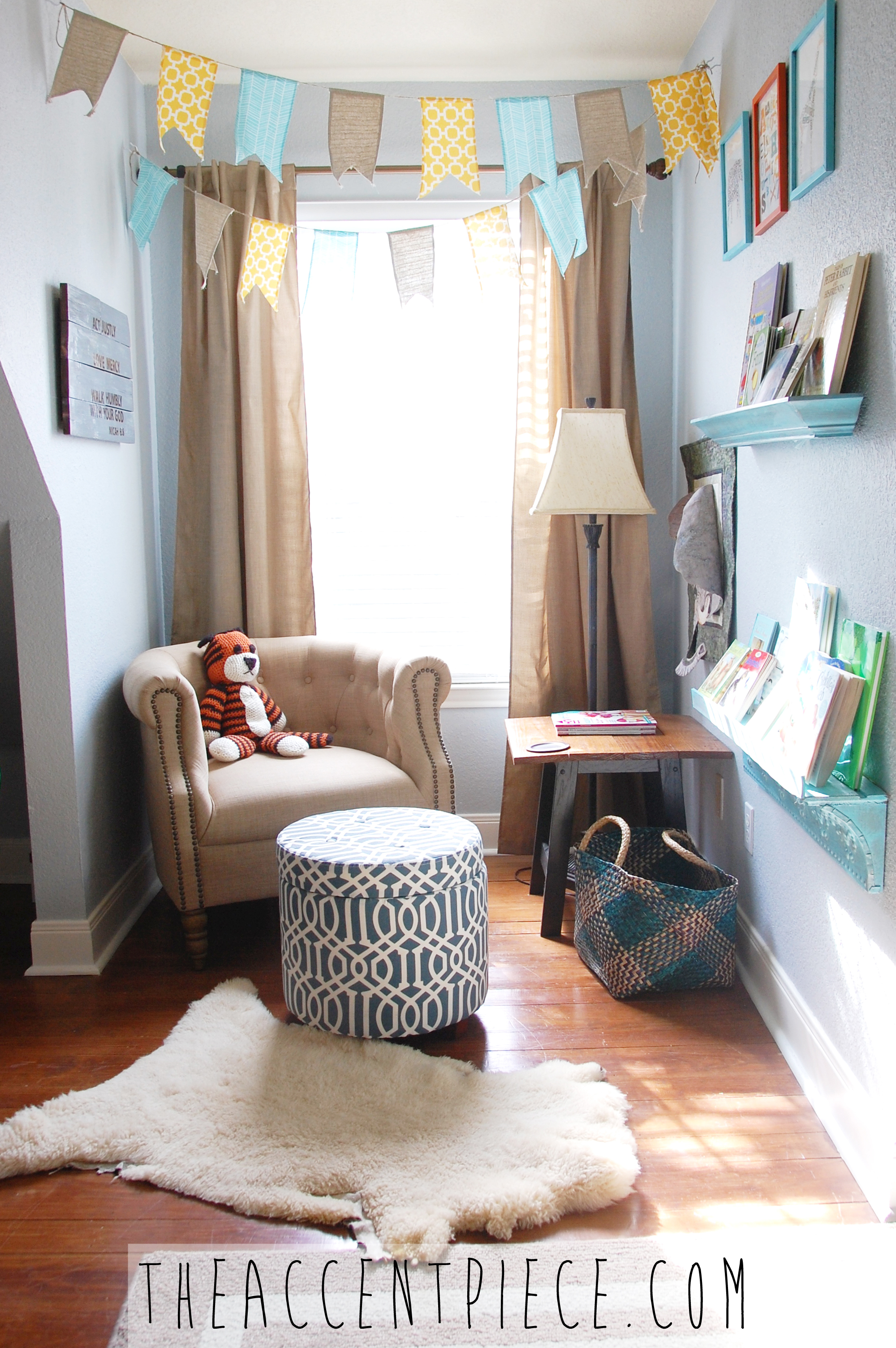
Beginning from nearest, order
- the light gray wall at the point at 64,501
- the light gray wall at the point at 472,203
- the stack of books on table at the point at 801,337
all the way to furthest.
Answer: the stack of books on table at the point at 801,337 → the light gray wall at the point at 64,501 → the light gray wall at the point at 472,203

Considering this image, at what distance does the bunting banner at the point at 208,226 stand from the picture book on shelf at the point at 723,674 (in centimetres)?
180

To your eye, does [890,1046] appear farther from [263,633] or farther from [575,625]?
[263,633]

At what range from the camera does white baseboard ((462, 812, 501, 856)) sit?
3.65 metres

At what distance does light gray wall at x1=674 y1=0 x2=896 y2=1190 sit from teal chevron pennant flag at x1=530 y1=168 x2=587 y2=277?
14.4 inches

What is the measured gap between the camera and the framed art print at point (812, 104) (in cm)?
191

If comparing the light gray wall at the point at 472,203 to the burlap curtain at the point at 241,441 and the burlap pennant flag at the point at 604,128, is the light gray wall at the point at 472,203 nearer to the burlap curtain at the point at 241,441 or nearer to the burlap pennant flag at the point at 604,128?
the burlap curtain at the point at 241,441

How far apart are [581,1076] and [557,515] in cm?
184

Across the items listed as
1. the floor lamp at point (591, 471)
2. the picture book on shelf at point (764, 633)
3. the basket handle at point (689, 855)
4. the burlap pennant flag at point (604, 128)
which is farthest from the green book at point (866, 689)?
the burlap pennant flag at point (604, 128)

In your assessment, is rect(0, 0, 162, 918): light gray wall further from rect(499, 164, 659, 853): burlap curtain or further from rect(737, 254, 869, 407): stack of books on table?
rect(737, 254, 869, 407): stack of books on table

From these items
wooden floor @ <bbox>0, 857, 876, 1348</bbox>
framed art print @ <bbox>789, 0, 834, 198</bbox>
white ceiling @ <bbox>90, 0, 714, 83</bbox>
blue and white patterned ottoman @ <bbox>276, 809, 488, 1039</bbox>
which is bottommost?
wooden floor @ <bbox>0, 857, 876, 1348</bbox>

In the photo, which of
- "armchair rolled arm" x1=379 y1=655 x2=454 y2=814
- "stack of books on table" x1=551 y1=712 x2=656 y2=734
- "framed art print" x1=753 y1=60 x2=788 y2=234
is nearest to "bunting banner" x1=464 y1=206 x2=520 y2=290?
"framed art print" x1=753 y1=60 x2=788 y2=234

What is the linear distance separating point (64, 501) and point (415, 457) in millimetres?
1270

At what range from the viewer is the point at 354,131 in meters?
2.74

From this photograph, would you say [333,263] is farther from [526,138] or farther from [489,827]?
[489,827]
